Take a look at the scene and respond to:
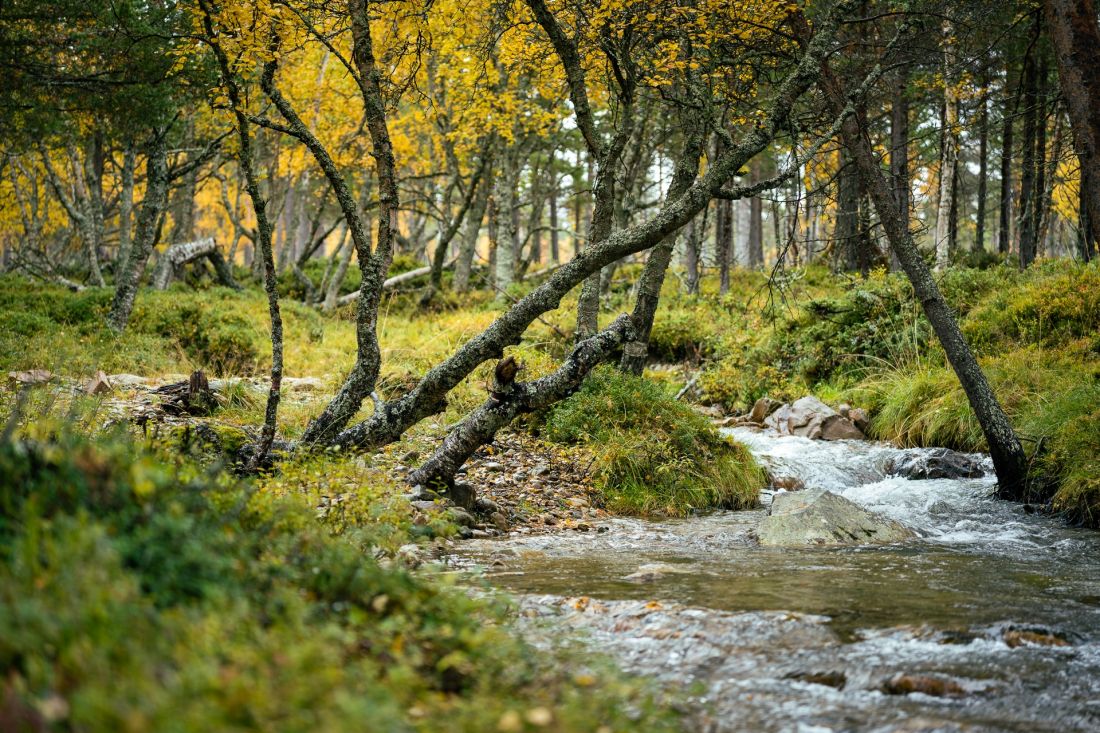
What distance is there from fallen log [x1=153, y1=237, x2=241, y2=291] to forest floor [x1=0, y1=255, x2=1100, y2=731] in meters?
1.11

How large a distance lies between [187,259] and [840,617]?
58.6 feet

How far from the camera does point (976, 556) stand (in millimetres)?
5992

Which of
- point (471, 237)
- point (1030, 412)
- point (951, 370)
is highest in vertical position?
point (471, 237)

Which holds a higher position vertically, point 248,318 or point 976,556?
point 248,318

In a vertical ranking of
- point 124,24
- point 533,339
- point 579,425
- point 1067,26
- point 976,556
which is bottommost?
point 976,556

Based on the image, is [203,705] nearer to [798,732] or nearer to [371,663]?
[371,663]

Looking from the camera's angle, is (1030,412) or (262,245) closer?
(262,245)

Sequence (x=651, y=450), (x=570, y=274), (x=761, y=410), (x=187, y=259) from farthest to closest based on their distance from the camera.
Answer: (x=187, y=259)
(x=761, y=410)
(x=651, y=450)
(x=570, y=274)

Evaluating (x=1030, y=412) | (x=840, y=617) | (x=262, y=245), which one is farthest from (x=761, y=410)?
(x=262, y=245)

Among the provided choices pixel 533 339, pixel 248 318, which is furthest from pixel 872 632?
pixel 248 318

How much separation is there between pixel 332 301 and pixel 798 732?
17477 mm

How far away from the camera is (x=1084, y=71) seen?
7082mm

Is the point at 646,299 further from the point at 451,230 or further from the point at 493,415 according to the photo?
the point at 451,230

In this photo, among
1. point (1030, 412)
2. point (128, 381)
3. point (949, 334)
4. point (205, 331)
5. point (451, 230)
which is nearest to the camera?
point (949, 334)
